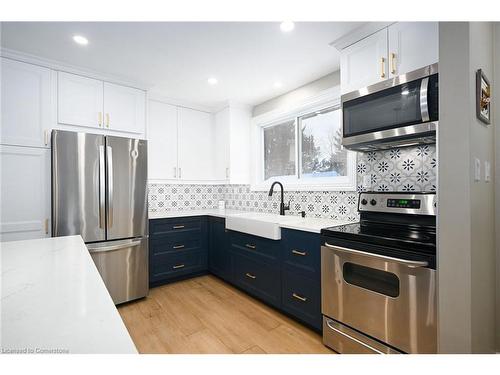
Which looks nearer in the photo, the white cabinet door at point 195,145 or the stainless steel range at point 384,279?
the stainless steel range at point 384,279

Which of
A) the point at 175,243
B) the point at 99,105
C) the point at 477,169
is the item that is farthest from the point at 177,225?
the point at 477,169

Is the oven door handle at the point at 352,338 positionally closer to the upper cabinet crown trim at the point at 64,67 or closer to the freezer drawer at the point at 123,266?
the freezer drawer at the point at 123,266

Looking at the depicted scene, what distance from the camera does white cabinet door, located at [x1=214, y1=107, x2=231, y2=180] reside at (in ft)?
11.6

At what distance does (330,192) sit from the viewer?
8.34 feet

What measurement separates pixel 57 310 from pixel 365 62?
7.39 feet

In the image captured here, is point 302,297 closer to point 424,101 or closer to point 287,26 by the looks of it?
point 424,101

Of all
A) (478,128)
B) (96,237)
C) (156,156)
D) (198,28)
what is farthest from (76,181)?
(478,128)

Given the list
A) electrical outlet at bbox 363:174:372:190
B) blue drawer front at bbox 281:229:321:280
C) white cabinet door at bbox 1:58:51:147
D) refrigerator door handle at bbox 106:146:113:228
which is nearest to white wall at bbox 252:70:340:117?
electrical outlet at bbox 363:174:372:190

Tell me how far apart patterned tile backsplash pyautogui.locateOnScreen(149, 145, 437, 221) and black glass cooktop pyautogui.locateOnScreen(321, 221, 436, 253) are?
358 mm

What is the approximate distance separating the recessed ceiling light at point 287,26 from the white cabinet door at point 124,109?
1811mm

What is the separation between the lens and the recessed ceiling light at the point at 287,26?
179cm

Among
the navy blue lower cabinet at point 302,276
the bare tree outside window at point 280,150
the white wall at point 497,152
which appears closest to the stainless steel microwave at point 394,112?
the white wall at point 497,152

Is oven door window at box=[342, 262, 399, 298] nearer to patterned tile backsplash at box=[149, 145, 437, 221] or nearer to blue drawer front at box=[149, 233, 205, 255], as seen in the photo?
patterned tile backsplash at box=[149, 145, 437, 221]
